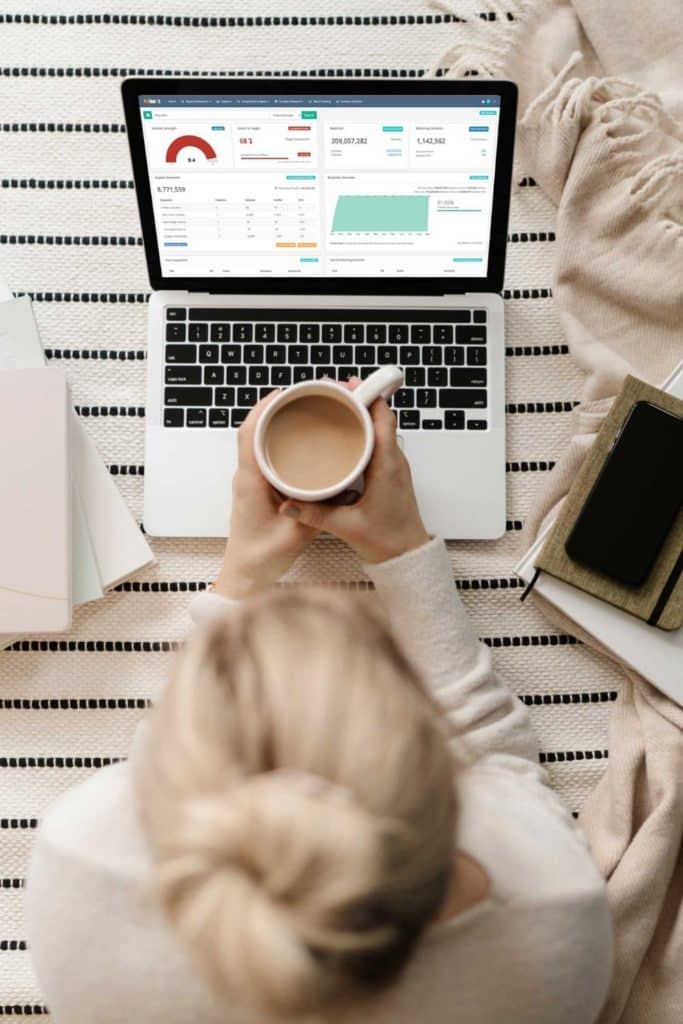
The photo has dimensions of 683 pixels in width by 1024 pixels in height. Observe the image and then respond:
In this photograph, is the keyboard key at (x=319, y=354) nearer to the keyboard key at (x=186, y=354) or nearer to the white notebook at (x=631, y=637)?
the keyboard key at (x=186, y=354)

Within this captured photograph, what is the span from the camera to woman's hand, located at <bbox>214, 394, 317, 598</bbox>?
0.72 meters

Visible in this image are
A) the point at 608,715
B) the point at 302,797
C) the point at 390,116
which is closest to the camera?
the point at 302,797

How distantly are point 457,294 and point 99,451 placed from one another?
338mm

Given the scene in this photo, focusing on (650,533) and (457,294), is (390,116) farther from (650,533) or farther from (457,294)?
(650,533)

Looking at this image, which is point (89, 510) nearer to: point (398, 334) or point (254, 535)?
point (254, 535)

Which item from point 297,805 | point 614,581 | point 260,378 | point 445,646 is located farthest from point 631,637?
point 297,805

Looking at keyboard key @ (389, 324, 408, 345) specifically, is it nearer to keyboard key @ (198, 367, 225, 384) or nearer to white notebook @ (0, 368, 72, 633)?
keyboard key @ (198, 367, 225, 384)

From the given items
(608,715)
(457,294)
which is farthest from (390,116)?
(608,715)

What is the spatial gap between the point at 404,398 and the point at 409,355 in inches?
1.5

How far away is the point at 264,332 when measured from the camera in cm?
80

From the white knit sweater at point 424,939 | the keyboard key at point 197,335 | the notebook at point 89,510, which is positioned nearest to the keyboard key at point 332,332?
the keyboard key at point 197,335

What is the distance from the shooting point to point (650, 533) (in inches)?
30.1

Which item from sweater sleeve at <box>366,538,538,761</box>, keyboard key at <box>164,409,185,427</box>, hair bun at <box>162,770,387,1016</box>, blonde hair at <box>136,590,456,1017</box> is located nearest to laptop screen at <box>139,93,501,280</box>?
keyboard key at <box>164,409,185,427</box>

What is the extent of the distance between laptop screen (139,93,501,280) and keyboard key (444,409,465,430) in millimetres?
112
